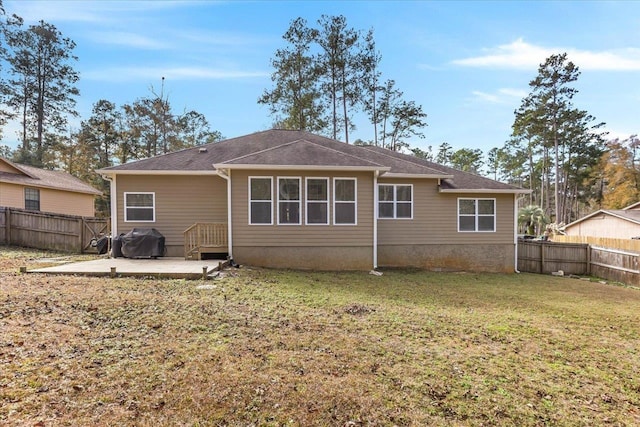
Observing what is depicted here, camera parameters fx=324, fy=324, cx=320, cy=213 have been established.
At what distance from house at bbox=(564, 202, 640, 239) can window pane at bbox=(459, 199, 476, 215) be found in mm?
11876

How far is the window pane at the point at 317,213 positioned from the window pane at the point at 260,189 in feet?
4.19

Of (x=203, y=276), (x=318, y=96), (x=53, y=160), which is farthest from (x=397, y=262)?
(x=53, y=160)

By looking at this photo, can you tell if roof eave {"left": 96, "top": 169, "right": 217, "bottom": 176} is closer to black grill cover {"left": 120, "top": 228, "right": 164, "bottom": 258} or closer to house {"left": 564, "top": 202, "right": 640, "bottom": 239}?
black grill cover {"left": 120, "top": 228, "right": 164, "bottom": 258}

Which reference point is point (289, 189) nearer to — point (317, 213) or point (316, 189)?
point (316, 189)

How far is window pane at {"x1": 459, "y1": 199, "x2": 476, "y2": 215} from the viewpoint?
11.5m

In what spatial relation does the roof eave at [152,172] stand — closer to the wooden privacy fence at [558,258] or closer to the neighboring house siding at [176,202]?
the neighboring house siding at [176,202]

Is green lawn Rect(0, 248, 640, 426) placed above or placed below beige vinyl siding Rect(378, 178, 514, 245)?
below

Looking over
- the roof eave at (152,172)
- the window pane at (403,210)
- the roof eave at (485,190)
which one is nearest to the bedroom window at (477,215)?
the roof eave at (485,190)

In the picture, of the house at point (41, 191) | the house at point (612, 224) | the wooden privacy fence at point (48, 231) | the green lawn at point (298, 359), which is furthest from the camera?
the house at point (612, 224)

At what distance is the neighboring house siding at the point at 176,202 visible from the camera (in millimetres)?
10477

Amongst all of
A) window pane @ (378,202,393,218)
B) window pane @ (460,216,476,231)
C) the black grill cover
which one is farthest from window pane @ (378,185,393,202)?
the black grill cover

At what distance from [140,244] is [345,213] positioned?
6156 millimetres

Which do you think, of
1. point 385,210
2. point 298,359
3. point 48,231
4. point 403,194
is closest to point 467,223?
point 403,194

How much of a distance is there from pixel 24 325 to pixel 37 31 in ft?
104
